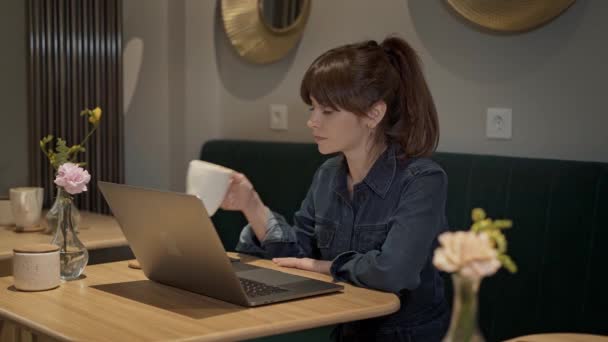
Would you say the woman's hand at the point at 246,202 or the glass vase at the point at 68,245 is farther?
the woman's hand at the point at 246,202

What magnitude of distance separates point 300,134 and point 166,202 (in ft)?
5.65

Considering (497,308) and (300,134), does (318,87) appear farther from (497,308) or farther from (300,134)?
(300,134)

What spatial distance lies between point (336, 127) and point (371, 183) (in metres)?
0.16

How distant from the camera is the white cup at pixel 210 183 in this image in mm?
1710

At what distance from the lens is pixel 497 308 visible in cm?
228

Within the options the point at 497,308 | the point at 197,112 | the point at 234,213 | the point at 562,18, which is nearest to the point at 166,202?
the point at 497,308

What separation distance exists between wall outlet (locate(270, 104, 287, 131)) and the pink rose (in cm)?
159

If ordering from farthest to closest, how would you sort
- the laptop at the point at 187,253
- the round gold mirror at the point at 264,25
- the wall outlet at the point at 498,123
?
the round gold mirror at the point at 264,25 → the wall outlet at the point at 498,123 → the laptop at the point at 187,253

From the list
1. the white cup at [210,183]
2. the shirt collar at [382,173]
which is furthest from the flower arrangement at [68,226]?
the shirt collar at [382,173]

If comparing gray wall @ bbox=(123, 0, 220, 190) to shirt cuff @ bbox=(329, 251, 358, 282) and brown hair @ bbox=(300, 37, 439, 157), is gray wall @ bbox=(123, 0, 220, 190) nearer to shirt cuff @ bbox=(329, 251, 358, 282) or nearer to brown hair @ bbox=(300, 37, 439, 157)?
brown hair @ bbox=(300, 37, 439, 157)

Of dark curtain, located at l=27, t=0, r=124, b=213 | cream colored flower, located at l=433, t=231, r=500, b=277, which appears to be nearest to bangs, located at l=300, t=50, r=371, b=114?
cream colored flower, located at l=433, t=231, r=500, b=277

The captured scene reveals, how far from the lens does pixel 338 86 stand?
1987 mm

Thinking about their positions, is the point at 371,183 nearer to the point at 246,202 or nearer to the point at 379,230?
the point at 379,230

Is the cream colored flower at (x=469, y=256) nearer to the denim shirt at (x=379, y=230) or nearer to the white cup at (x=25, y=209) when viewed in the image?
the denim shirt at (x=379, y=230)
